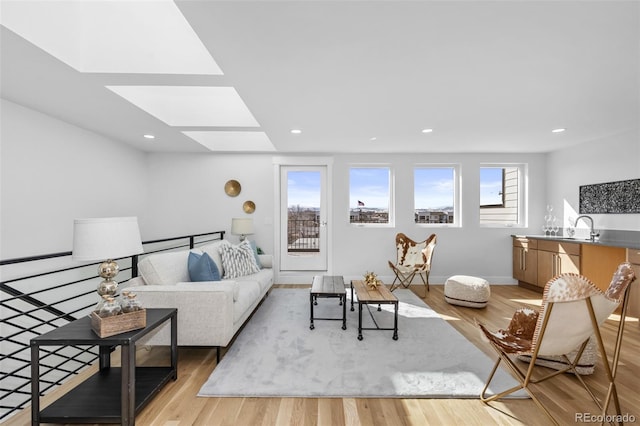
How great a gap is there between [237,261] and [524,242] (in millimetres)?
4785

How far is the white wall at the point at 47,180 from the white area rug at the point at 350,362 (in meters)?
2.51

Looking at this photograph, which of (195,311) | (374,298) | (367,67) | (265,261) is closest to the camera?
(367,67)

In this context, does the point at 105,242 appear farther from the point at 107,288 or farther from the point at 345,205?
→ the point at 345,205

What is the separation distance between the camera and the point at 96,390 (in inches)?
75.8

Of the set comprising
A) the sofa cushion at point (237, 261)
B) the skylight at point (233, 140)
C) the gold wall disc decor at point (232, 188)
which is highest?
the skylight at point (233, 140)

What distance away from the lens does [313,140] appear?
14.3 feet

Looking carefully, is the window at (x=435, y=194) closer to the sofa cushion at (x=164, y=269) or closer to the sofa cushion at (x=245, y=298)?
the sofa cushion at (x=245, y=298)

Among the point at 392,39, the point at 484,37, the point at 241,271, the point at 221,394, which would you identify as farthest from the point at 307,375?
the point at 484,37

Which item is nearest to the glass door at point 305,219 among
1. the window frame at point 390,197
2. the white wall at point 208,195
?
the white wall at point 208,195

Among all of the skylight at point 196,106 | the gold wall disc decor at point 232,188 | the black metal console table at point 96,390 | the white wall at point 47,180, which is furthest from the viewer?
the gold wall disc decor at point 232,188

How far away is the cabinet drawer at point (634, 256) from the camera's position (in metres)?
3.29

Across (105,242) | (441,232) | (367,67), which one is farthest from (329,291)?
(441,232)

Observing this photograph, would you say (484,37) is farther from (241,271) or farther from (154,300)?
(241,271)

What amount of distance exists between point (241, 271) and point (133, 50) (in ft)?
8.79
